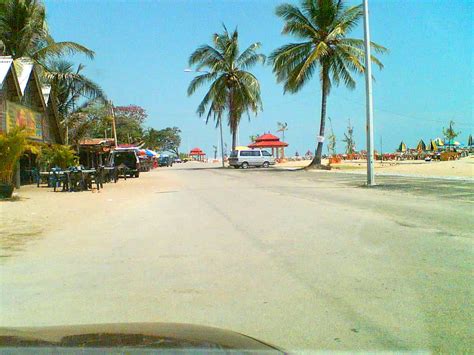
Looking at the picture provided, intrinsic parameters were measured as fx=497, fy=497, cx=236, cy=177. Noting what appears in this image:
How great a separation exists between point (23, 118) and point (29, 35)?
5.53 metres

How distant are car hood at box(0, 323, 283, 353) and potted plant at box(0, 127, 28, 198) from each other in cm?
1394

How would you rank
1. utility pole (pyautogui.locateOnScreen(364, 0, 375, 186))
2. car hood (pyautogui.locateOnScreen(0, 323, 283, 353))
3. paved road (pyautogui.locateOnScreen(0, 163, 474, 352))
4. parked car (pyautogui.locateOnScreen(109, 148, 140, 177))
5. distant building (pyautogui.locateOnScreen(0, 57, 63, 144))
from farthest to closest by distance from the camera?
parked car (pyautogui.locateOnScreen(109, 148, 140, 177)) → distant building (pyautogui.locateOnScreen(0, 57, 63, 144)) → utility pole (pyautogui.locateOnScreen(364, 0, 375, 186)) → paved road (pyautogui.locateOnScreen(0, 163, 474, 352)) → car hood (pyautogui.locateOnScreen(0, 323, 283, 353))

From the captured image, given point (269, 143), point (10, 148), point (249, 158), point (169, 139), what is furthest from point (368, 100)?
point (169, 139)

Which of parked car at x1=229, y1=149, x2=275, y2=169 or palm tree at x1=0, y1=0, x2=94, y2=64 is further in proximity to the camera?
parked car at x1=229, y1=149, x2=275, y2=169

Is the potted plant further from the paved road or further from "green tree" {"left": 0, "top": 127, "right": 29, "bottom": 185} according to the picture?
the paved road

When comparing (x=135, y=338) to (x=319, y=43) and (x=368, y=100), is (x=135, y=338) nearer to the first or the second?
(x=368, y=100)

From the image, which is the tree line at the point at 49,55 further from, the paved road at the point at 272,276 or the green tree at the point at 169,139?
the green tree at the point at 169,139

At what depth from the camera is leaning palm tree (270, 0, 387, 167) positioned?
33.5m

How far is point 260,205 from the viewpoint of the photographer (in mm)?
14000

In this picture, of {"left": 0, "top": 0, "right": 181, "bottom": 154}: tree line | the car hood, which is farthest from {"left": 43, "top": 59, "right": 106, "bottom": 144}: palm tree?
the car hood

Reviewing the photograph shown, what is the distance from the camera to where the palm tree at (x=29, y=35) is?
85.8 ft

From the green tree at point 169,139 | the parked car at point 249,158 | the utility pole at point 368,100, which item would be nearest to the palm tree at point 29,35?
the utility pole at point 368,100

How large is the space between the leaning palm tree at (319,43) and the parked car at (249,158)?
12335 millimetres

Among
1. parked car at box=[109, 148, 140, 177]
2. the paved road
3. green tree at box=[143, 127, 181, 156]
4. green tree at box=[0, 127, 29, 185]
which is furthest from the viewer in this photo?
green tree at box=[143, 127, 181, 156]
